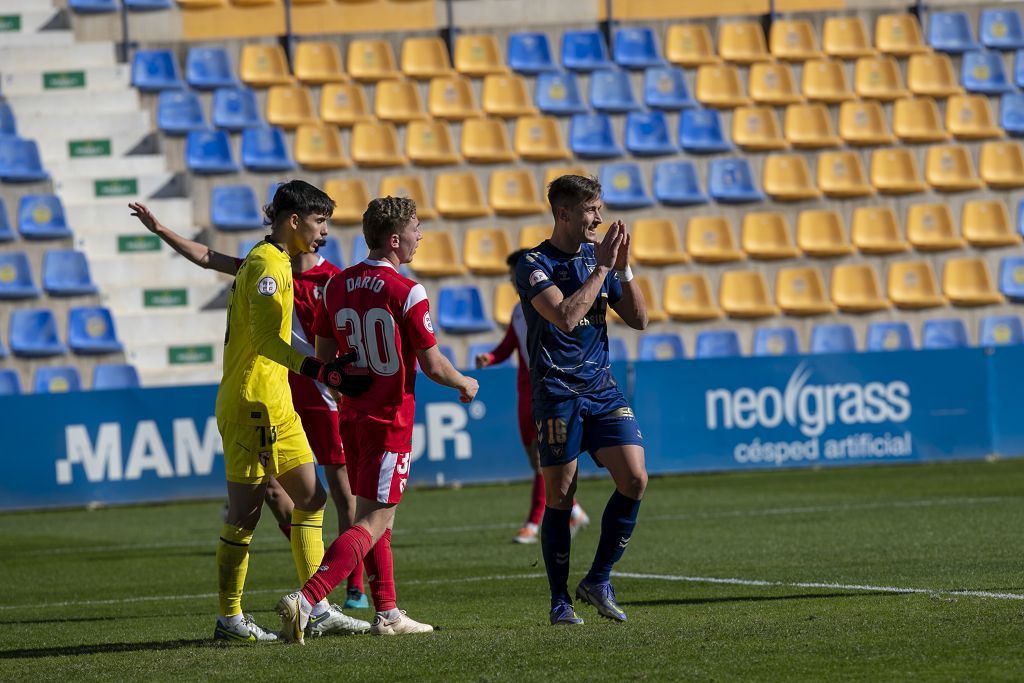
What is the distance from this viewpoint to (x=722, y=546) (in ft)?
36.1

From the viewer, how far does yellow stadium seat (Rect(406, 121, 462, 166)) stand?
2152 centimetres

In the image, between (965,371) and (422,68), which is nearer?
(965,371)

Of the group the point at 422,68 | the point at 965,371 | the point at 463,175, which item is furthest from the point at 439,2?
the point at 965,371

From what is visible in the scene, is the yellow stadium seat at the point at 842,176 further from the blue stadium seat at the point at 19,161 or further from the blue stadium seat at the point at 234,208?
the blue stadium seat at the point at 19,161

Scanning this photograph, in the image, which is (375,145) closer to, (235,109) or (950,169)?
(235,109)

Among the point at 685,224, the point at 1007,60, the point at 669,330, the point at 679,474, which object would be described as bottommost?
the point at 679,474

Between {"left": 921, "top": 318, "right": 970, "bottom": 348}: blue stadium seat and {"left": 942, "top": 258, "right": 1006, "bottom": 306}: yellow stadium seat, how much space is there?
46 centimetres

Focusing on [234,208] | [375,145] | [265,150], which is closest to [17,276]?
[234,208]

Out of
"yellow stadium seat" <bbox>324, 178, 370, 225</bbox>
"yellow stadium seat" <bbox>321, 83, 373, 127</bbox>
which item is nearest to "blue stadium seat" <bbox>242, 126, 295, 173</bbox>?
"yellow stadium seat" <bbox>324, 178, 370, 225</bbox>

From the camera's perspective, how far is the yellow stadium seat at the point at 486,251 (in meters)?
20.6

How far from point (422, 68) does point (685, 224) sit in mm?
4616

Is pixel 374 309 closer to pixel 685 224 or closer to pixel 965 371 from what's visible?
pixel 965 371

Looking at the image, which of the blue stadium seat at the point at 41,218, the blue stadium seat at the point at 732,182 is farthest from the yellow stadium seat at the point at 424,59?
the blue stadium seat at the point at 41,218

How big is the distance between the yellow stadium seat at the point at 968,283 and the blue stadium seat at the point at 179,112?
10988 millimetres
